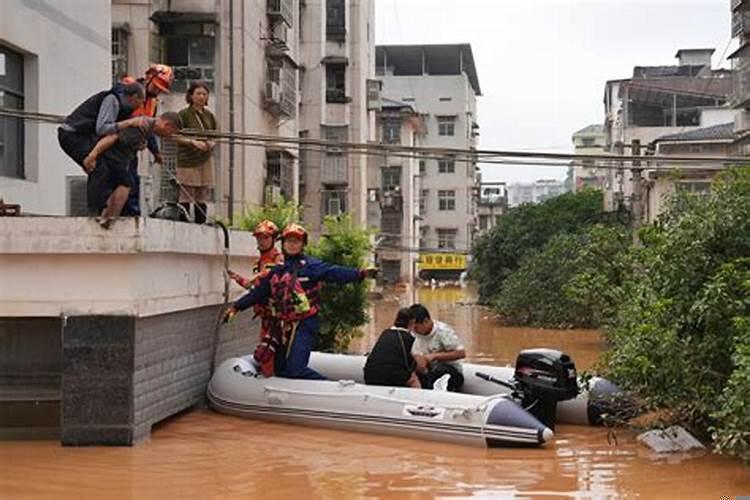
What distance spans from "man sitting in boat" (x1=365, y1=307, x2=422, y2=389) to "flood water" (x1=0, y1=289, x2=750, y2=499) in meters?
0.71

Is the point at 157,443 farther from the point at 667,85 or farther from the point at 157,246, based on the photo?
the point at 667,85

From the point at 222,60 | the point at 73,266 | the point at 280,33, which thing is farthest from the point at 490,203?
the point at 73,266

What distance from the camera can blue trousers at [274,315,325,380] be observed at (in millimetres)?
10523

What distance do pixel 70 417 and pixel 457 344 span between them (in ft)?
12.9

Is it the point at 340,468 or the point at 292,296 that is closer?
the point at 340,468

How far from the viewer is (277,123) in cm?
3017

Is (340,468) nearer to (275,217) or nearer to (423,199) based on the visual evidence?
(275,217)

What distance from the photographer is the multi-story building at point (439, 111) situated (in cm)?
7025

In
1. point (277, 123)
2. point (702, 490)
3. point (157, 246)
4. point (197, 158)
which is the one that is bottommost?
point (702, 490)

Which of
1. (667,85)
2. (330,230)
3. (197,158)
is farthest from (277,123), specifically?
(667,85)

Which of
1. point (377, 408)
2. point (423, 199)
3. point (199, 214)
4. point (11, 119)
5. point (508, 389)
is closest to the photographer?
point (377, 408)

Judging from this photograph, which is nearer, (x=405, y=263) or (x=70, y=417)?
(x=70, y=417)

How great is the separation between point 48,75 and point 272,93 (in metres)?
14.0

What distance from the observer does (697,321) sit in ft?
29.8
